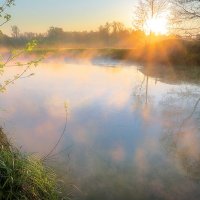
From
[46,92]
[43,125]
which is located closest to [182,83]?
[46,92]

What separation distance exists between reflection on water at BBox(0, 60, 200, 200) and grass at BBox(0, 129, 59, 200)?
813 millimetres

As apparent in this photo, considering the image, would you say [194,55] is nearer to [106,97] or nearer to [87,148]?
[106,97]

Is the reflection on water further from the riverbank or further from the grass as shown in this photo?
the riverbank

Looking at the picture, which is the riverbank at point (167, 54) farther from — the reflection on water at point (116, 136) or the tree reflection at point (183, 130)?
the tree reflection at point (183, 130)

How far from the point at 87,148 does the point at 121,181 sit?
1716 millimetres

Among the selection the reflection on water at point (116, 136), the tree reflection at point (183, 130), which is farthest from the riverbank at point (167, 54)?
the tree reflection at point (183, 130)

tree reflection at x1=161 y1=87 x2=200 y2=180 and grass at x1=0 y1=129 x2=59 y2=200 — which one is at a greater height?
grass at x1=0 y1=129 x2=59 y2=200

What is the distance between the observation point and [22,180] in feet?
14.1

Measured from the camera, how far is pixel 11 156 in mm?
4820

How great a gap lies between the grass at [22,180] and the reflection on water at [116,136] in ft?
2.67

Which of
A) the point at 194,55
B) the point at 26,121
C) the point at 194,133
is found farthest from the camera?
the point at 194,55

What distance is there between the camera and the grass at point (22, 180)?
4172 mm

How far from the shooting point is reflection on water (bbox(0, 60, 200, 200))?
18.5 ft

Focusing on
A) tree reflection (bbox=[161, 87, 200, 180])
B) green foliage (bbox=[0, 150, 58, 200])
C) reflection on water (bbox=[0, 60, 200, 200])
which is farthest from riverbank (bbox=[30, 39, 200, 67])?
green foliage (bbox=[0, 150, 58, 200])
